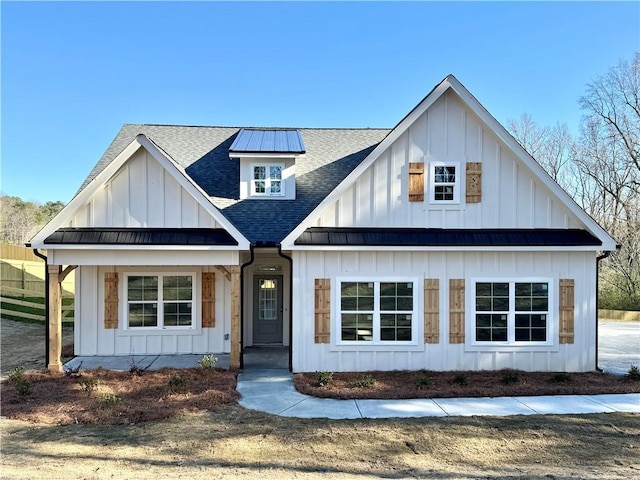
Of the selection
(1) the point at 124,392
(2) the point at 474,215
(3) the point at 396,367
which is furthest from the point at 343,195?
(1) the point at 124,392

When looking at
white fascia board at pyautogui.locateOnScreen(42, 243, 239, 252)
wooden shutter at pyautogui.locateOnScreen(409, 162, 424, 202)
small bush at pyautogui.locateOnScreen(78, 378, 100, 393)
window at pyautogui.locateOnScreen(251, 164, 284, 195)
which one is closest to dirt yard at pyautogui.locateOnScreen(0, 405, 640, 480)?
small bush at pyautogui.locateOnScreen(78, 378, 100, 393)

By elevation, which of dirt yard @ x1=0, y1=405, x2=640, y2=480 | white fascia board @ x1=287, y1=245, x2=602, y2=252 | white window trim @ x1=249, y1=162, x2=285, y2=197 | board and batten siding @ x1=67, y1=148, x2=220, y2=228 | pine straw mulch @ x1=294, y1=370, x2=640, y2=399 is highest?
white window trim @ x1=249, y1=162, x2=285, y2=197

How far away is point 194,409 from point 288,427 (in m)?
1.81

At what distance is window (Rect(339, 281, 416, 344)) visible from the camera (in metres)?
10.0

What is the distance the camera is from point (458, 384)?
8.91m

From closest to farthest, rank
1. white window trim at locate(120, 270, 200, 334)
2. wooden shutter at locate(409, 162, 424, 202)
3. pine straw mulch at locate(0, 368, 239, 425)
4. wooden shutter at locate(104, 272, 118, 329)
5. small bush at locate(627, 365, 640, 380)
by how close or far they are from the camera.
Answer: pine straw mulch at locate(0, 368, 239, 425), small bush at locate(627, 365, 640, 380), wooden shutter at locate(409, 162, 424, 202), wooden shutter at locate(104, 272, 118, 329), white window trim at locate(120, 270, 200, 334)

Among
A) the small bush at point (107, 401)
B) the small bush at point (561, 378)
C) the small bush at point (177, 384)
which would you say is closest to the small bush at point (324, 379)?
the small bush at point (177, 384)

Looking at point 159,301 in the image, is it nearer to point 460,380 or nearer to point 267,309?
point 267,309

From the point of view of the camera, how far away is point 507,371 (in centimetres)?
989

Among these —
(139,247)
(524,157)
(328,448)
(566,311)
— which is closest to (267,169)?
(139,247)

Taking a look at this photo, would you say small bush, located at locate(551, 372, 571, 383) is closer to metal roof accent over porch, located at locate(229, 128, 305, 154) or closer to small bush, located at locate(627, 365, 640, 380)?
small bush, located at locate(627, 365, 640, 380)

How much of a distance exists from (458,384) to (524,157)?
5.28 metres

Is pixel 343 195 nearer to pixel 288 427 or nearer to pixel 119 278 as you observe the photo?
pixel 288 427

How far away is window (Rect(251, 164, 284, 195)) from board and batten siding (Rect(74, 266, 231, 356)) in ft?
9.34
